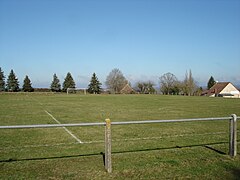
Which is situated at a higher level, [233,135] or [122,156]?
[233,135]

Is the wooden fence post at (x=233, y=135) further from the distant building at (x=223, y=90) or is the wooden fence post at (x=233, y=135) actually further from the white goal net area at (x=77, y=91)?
the distant building at (x=223, y=90)

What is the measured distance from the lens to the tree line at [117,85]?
7994cm

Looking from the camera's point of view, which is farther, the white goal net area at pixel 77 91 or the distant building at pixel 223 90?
the white goal net area at pixel 77 91

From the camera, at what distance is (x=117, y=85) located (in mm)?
97500

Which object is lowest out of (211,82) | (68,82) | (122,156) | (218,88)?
(122,156)

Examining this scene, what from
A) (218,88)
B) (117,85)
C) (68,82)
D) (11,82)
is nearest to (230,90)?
(218,88)

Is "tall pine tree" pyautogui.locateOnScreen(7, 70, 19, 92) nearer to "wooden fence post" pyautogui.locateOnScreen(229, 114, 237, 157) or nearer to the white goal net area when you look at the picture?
the white goal net area

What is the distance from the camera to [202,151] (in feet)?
23.8

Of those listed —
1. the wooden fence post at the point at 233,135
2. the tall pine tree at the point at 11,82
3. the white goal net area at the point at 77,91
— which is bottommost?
the wooden fence post at the point at 233,135

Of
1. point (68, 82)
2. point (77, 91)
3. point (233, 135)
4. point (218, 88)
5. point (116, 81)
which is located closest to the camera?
point (233, 135)

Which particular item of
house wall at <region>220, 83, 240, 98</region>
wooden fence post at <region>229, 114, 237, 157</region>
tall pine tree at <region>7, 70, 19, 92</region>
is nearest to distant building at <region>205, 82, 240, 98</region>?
house wall at <region>220, 83, 240, 98</region>

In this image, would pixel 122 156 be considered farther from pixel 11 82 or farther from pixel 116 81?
pixel 116 81

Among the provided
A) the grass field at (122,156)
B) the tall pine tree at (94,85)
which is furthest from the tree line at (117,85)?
the grass field at (122,156)

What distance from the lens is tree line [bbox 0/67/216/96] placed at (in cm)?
7994
